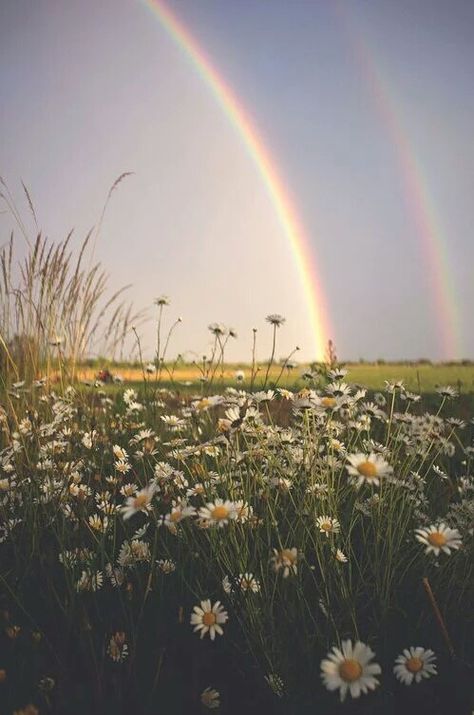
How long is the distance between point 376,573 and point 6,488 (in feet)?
6.15

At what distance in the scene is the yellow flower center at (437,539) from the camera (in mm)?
1696

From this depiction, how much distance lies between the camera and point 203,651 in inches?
80.9

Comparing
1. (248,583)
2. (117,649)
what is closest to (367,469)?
(248,583)

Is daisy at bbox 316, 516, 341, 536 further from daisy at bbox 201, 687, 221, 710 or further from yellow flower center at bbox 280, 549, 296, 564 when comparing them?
daisy at bbox 201, 687, 221, 710

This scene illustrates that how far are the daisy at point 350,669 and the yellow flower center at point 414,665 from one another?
0.24m

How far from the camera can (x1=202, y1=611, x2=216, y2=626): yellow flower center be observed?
182cm

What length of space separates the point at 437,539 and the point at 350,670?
428 mm

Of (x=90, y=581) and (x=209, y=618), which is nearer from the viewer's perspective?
(x=209, y=618)

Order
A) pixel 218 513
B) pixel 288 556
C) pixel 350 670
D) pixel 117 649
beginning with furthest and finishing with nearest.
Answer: pixel 117 649 < pixel 218 513 < pixel 288 556 < pixel 350 670

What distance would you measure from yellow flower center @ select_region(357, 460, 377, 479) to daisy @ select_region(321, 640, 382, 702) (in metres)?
0.38

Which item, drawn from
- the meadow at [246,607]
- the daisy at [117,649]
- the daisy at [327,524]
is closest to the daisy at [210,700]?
the meadow at [246,607]

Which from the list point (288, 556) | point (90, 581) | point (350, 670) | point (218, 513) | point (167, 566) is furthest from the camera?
point (167, 566)

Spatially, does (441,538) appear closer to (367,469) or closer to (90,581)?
(367,469)

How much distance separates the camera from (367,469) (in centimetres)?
166
